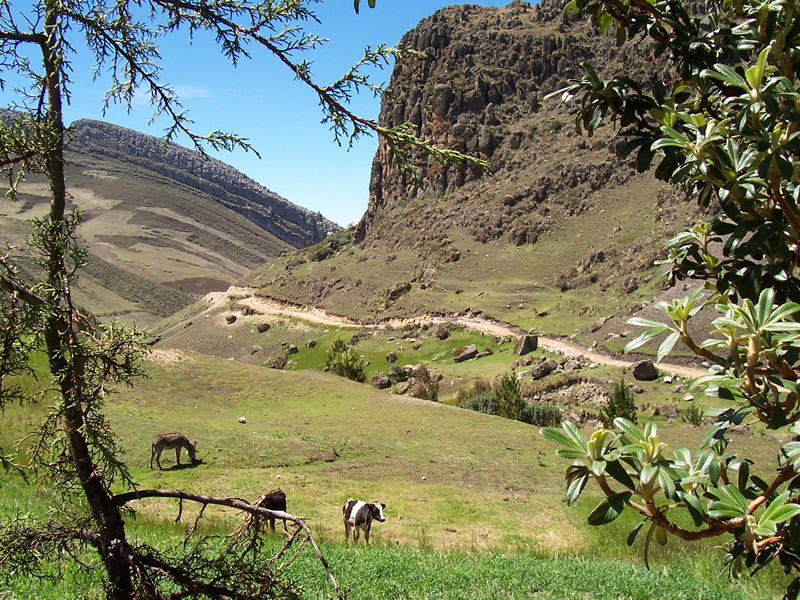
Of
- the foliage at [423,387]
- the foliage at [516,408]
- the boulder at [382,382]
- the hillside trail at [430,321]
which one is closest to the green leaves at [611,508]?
the hillside trail at [430,321]

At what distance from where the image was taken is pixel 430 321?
6047 centimetres

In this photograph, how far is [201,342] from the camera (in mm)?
74000

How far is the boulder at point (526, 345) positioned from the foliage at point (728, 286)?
42.9m

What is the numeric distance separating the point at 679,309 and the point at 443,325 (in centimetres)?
5524

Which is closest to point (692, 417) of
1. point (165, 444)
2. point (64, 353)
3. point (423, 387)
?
point (423, 387)

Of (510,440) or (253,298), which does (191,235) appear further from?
(510,440)

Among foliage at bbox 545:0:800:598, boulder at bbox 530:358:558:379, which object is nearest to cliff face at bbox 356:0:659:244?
boulder at bbox 530:358:558:379

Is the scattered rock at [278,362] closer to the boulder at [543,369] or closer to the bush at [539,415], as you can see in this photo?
the boulder at [543,369]

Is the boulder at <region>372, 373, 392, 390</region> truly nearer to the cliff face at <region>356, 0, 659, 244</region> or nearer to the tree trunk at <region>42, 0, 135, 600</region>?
the cliff face at <region>356, 0, 659, 244</region>

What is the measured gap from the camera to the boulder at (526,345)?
44.7 metres

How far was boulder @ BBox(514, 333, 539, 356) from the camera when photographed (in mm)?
44656

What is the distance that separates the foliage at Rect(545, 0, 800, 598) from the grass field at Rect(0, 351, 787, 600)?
7.23ft

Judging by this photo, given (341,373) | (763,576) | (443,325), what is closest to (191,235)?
(443,325)

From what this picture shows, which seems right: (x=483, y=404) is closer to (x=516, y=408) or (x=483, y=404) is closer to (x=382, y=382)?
(x=516, y=408)
